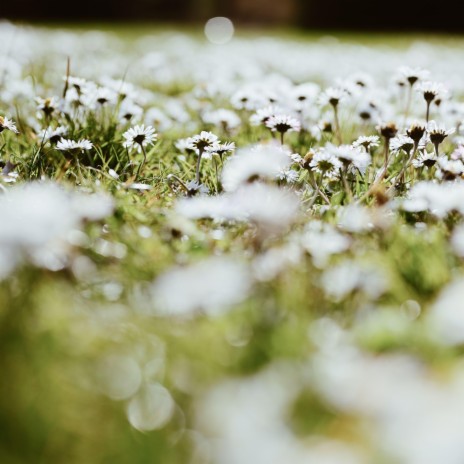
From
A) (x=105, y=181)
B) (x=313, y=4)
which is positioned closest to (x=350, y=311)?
(x=105, y=181)

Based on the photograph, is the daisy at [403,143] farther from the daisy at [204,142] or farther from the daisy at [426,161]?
the daisy at [204,142]

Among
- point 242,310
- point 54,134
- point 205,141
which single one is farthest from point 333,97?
point 242,310

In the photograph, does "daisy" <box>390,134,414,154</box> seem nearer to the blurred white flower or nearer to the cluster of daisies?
the cluster of daisies

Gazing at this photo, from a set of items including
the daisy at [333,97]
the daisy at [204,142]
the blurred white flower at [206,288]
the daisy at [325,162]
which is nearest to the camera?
the blurred white flower at [206,288]

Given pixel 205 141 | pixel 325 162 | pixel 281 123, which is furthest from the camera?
pixel 281 123

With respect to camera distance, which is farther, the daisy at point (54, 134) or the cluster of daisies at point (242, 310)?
the daisy at point (54, 134)

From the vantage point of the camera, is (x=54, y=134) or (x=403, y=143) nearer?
(x=403, y=143)

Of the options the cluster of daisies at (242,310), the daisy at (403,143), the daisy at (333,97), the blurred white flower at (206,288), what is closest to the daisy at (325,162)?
the cluster of daisies at (242,310)

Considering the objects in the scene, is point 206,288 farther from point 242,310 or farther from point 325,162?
point 325,162

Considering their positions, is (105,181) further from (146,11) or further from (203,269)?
(146,11)

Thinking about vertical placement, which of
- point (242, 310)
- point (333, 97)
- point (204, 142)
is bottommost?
point (242, 310)

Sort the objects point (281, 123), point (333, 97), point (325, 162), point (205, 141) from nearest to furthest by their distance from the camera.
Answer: point (325, 162)
point (205, 141)
point (281, 123)
point (333, 97)

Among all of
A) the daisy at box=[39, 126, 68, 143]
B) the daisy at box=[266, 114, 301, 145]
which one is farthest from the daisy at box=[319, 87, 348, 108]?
the daisy at box=[39, 126, 68, 143]
